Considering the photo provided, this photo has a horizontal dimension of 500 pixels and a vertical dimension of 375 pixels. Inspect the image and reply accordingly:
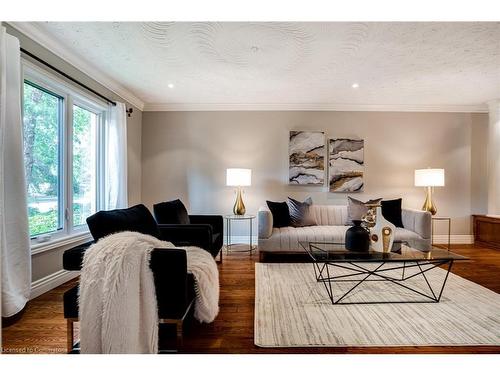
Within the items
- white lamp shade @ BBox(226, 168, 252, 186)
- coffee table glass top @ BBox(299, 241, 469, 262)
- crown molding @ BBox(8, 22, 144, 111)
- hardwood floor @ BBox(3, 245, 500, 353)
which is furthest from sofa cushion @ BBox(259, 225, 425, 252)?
crown molding @ BBox(8, 22, 144, 111)

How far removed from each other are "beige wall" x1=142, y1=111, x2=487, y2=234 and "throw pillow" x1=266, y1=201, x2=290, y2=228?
2.40ft

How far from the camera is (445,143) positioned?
16.1 feet

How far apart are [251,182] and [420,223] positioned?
101 inches

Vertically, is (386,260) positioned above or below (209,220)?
below

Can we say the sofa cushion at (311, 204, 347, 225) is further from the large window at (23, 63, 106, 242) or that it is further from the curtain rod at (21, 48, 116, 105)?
the curtain rod at (21, 48, 116, 105)

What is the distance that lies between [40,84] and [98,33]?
784 millimetres

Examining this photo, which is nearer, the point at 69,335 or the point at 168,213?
the point at 69,335

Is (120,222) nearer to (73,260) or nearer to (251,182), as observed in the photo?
(73,260)

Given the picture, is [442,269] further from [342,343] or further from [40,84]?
[40,84]

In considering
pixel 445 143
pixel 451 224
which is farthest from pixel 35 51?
pixel 451 224

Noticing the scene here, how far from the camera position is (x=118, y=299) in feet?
4.71

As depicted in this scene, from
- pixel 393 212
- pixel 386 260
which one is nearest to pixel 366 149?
pixel 393 212

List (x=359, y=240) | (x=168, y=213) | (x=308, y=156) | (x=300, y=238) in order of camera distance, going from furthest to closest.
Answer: (x=308, y=156) → (x=300, y=238) → (x=168, y=213) → (x=359, y=240)

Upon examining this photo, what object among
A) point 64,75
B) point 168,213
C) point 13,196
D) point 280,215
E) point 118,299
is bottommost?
point 118,299
